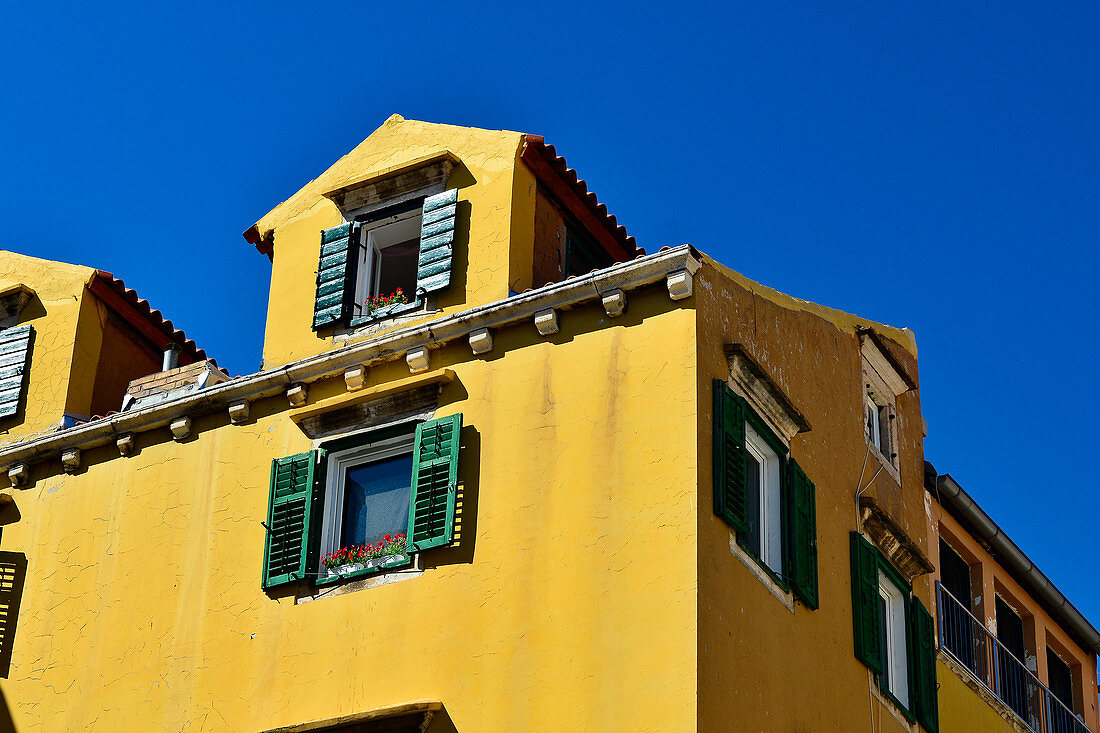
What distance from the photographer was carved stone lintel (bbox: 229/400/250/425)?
1731cm

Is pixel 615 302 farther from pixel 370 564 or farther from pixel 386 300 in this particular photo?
pixel 370 564

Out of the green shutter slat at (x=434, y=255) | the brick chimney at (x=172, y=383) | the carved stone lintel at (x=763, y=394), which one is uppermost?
the green shutter slat at (x=434, y=255)

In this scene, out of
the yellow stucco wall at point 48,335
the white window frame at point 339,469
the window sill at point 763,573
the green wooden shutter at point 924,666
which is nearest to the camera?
the window sill at point 763,573

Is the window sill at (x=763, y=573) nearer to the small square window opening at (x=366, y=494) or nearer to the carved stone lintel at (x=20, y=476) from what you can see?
the small square window opening at (x=366, y=494)

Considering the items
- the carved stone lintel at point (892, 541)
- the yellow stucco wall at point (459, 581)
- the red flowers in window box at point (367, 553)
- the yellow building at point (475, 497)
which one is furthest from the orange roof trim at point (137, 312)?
the carved stone lintel at point (892, 541)

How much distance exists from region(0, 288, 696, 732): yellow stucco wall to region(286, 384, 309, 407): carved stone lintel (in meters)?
0.11

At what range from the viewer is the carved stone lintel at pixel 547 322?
15.9 meters

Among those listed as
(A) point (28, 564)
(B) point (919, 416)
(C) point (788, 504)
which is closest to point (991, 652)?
(B) point (919, 416)

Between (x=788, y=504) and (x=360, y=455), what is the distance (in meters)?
4.11

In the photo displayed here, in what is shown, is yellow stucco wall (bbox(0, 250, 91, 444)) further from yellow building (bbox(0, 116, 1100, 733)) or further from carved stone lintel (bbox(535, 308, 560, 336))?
carved stone lintel (bbox(535, 308, 560, 336))

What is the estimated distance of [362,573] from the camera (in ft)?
51.1

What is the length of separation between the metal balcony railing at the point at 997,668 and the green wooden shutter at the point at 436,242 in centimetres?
698

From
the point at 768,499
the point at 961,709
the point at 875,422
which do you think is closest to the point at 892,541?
the point at 875,422

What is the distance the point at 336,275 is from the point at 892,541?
21.4ft
